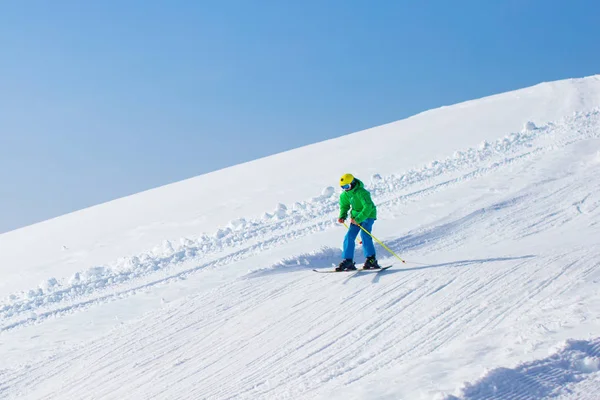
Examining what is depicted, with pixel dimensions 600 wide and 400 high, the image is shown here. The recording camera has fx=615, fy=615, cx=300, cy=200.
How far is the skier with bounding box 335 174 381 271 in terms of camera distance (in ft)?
32.6

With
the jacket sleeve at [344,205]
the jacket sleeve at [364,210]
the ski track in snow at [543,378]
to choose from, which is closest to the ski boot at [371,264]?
the jacket sleeve at [364,210]

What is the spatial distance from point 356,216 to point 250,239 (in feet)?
13.9

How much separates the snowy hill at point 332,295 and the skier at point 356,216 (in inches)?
12.0

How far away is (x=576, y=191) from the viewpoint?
13102 mm

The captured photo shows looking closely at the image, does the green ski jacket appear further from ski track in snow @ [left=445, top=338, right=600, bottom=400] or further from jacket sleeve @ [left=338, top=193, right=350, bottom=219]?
ski track in snow @ [left=445, top=338, right=600, bottom=400]

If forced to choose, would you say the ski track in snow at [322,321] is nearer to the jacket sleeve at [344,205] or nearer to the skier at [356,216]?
the skier at [356,216]

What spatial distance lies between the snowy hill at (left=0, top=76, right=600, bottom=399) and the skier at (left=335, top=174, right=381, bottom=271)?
0.30m

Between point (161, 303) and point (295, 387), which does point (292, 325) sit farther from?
point (161, 303)

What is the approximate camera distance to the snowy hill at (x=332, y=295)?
5.81 m

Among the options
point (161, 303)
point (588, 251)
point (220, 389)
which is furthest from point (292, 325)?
point (588, 251)

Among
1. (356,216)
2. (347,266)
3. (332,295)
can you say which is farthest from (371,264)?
(332,295)

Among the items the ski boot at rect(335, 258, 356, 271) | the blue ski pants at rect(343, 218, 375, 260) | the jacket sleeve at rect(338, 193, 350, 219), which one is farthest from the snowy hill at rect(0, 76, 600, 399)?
the jacket sleeve at rect(338, 193, 350, 219)

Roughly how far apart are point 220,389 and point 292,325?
5.31 feet

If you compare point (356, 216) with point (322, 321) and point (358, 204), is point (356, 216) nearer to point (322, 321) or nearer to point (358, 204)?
point (358, 204)
